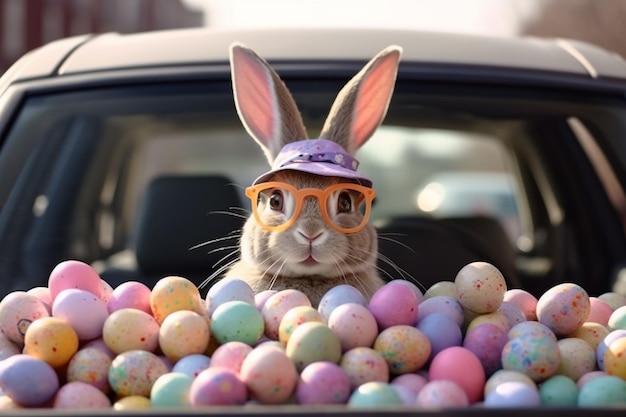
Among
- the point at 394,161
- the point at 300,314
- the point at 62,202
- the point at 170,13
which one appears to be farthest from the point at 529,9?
the point at 170,13

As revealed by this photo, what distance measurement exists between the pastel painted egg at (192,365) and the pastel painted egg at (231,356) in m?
0.02

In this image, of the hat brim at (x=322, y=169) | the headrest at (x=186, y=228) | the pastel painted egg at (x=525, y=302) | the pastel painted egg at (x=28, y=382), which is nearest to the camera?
the pastel painted egg at (x=28, y=382)

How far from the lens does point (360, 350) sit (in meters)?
1.61

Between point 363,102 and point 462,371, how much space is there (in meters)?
1.03

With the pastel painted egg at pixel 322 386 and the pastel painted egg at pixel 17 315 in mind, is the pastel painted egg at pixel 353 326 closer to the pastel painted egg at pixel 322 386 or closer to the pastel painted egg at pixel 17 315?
the pastel painted egg at pixel 322 386

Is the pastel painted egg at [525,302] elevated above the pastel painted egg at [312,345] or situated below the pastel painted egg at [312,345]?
below

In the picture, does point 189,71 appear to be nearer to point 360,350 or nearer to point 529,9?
point 360,350

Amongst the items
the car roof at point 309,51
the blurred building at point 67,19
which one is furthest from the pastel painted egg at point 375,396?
the blurred building at point 67,19

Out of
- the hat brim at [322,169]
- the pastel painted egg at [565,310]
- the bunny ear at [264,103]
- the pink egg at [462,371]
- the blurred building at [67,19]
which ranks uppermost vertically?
the bunny ear at [264,103]

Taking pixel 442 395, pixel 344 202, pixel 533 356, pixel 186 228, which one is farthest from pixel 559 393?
pixel 186 228

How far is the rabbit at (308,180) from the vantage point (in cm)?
219

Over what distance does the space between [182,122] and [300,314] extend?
6.81 feet

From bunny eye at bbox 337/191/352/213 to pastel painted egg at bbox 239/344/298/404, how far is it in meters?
0.78

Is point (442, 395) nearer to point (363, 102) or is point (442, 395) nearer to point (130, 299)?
point (130, 299)
